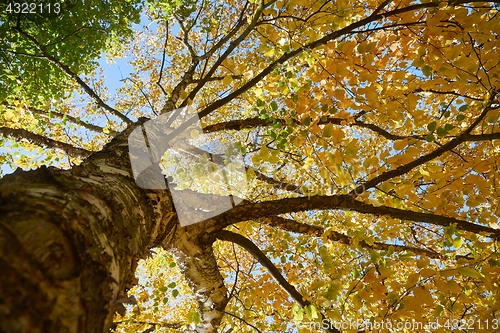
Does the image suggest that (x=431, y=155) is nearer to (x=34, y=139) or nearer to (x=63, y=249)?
(x=63, y=249)

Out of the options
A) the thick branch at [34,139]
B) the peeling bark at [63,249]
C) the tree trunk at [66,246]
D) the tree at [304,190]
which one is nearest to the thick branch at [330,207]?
the tree at [304,190]

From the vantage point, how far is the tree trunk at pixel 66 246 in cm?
62

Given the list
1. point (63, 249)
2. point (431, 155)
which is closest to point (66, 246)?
point (63, 249)

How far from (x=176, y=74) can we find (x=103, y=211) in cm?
582

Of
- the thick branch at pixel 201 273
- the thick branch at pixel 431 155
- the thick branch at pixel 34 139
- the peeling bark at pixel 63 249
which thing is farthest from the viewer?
the thick branch at pixel 34 139

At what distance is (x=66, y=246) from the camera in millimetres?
778

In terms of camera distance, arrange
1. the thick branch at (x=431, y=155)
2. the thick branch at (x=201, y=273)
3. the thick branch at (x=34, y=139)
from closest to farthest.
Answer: the thick branch at (x=431, y=155), the thick branch at (x=201, y=273), the thick branch at (x=34, y=139)

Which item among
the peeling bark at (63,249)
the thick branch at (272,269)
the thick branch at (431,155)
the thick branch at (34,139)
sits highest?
the thick branch at (34,139)

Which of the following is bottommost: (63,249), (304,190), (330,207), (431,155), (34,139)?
(63,249)

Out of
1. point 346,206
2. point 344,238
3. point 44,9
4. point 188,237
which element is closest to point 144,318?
point 188,237

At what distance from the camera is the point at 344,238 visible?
8.75 feet

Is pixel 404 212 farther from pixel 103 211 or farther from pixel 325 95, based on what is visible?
pixel 103 211

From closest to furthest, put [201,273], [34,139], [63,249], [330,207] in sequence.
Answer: [63,249], [330,207], [201,273], [34,139]

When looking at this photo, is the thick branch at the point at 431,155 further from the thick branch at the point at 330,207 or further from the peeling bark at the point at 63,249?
the peeling bark at the point at 63,249
